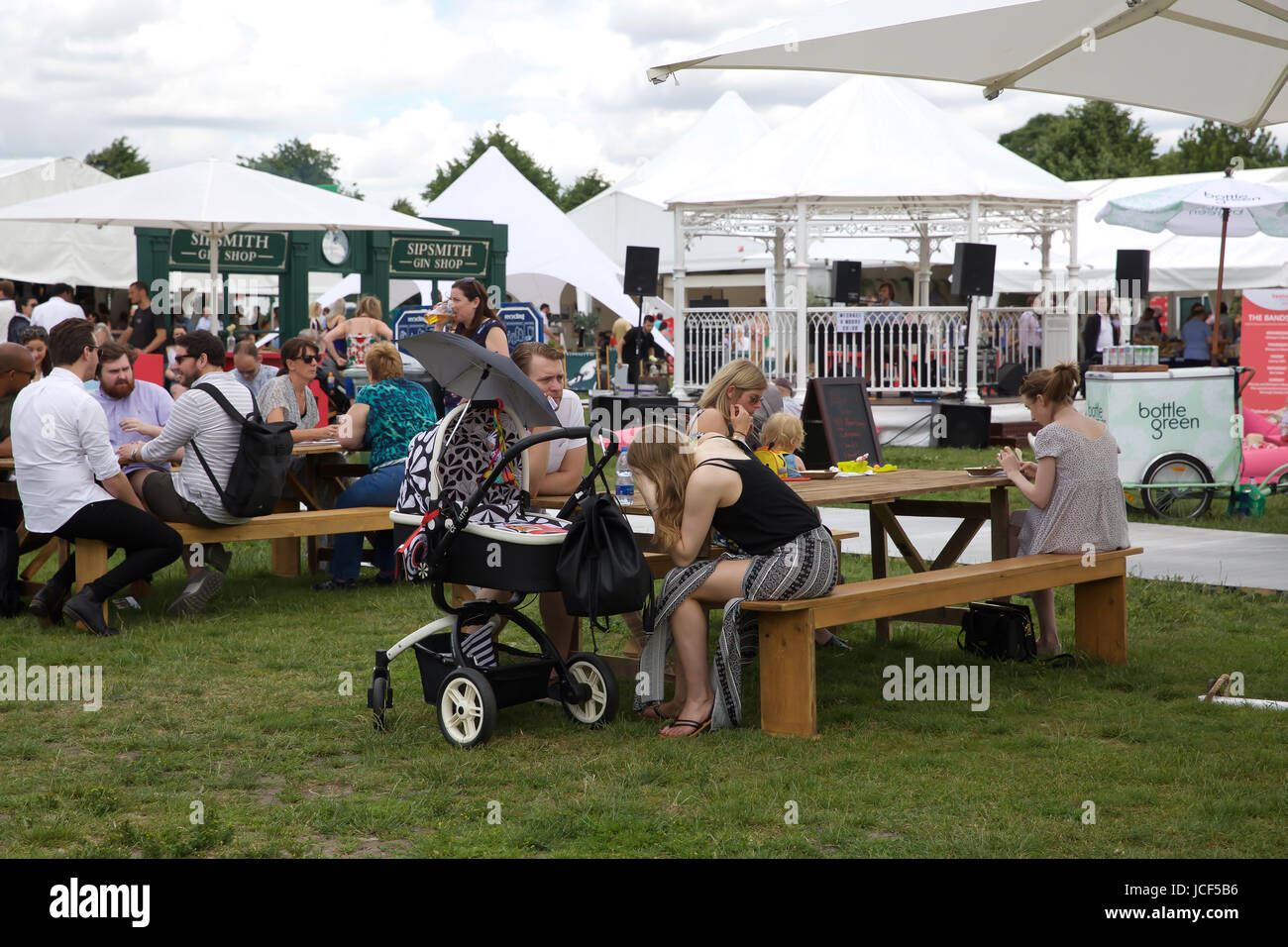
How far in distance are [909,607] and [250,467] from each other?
12.5 ft

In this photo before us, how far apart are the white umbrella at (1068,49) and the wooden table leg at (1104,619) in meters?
2.20

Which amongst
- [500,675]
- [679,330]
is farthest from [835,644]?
[679,330]

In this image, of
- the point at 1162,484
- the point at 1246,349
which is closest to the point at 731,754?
the point at 1162,484

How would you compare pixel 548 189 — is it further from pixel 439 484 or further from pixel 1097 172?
pixel 439 484

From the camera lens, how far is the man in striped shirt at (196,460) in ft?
24.8

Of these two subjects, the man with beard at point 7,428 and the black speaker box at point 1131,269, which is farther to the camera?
the black speaker box at point 1131,269

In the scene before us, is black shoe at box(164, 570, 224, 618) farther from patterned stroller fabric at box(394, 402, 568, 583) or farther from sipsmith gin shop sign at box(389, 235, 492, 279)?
sipsmith gin shop sign at box(389, 235, 492, 279)

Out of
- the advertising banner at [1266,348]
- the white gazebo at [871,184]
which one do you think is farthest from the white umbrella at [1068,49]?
the white gazebo at [871,184]

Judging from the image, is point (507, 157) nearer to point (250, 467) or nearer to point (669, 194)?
point (669, 194)

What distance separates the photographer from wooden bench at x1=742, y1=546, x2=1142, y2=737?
531 centimetres

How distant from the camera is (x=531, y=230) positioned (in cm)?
2814

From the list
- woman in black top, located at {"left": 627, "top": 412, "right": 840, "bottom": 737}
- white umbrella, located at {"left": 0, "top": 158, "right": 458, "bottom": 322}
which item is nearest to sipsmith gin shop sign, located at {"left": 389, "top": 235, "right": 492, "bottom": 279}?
white umbrella, located at {"left": 0, "top": 158, "right": 458, "bottom": 322}

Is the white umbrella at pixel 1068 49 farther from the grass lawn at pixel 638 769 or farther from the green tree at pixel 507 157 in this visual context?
the green tree at pixel 507 157

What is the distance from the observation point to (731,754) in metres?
5.08
